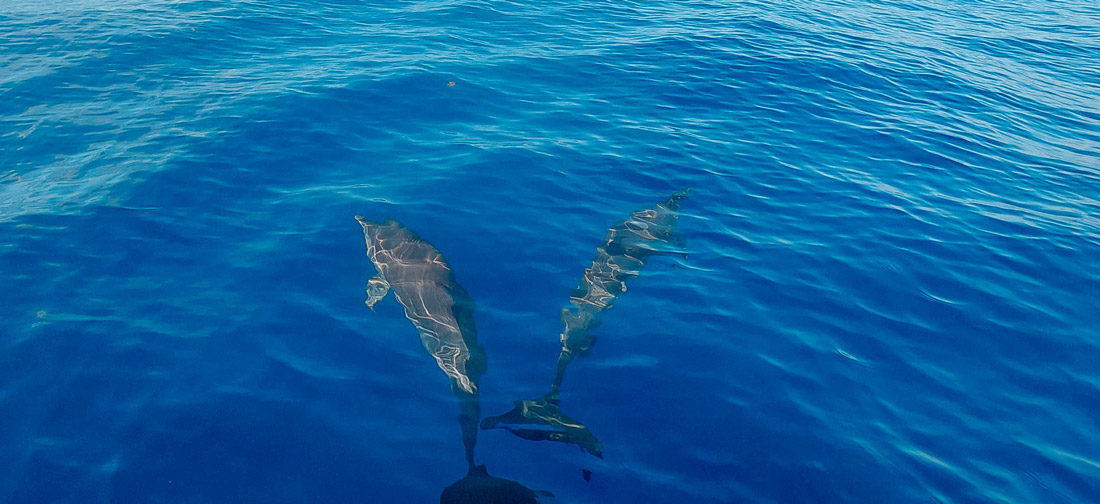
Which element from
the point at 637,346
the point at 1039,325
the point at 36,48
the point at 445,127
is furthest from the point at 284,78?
the point at 1039,325

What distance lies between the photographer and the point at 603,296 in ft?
32.4

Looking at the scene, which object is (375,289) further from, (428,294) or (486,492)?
(486,492)

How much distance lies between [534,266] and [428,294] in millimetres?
1803

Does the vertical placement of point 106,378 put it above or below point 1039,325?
below

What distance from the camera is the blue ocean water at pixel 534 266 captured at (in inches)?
290

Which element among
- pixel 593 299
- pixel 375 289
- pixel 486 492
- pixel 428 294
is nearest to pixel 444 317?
pixel 428 294

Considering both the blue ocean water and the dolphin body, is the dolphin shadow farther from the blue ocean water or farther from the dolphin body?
the blue ocean water

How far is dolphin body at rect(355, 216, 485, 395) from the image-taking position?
8.56 m

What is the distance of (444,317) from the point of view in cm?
918

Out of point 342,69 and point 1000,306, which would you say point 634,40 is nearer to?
point 342,69

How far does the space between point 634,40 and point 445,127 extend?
8598mm

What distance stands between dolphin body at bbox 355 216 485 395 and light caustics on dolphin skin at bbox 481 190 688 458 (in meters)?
0.84

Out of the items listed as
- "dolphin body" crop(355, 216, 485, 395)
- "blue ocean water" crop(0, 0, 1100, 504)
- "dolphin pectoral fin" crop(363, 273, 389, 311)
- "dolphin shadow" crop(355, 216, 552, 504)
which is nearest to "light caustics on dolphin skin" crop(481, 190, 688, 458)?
"blue ocean water" crop(0, 0, 1100, 504)

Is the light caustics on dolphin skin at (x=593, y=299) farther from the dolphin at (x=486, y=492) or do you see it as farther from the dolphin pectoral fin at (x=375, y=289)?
the dolphin pectoral fin at (x=375, y=289)
